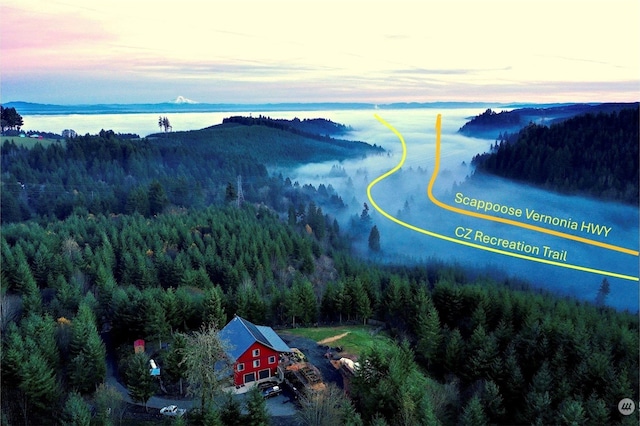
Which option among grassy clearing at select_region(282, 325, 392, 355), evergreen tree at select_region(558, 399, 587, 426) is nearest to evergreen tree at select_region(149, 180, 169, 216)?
grassy clearing at select_region(282, 325, 392, 355)

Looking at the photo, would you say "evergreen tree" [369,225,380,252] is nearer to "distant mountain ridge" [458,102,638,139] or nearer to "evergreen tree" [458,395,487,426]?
"distant mountain ridge" [458,102,638,139]

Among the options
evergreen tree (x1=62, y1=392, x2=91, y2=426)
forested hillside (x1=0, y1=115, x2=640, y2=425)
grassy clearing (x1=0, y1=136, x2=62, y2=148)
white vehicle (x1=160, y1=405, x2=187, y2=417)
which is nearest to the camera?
evergreen tree (x1=62, y1=392, x2=91, y2=426)

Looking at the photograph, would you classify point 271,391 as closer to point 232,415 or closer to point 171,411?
point 232,415

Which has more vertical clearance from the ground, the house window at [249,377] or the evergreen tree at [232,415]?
the evergreen tree at [232,415]

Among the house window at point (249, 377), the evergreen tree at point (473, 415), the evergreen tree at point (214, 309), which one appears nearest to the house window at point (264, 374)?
the house window at point (249, 377)

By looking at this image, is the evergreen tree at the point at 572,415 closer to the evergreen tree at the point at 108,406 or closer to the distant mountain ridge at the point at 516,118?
the evergreen tree at the point at 108,406

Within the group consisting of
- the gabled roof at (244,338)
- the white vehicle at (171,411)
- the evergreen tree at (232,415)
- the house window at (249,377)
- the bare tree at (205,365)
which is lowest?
the white vehicle at (171,411)

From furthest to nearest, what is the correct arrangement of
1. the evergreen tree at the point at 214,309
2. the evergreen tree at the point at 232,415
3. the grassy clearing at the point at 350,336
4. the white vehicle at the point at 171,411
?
the grassy clearing at the point at 350,336, the evergreen tree at the point at 214,309, the white vehicle at the point at 171,411, the evergreen tree at the point at 232,415

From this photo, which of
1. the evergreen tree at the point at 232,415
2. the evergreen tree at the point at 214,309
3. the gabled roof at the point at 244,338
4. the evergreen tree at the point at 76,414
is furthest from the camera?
the evergreen tree at the point at 214,309
